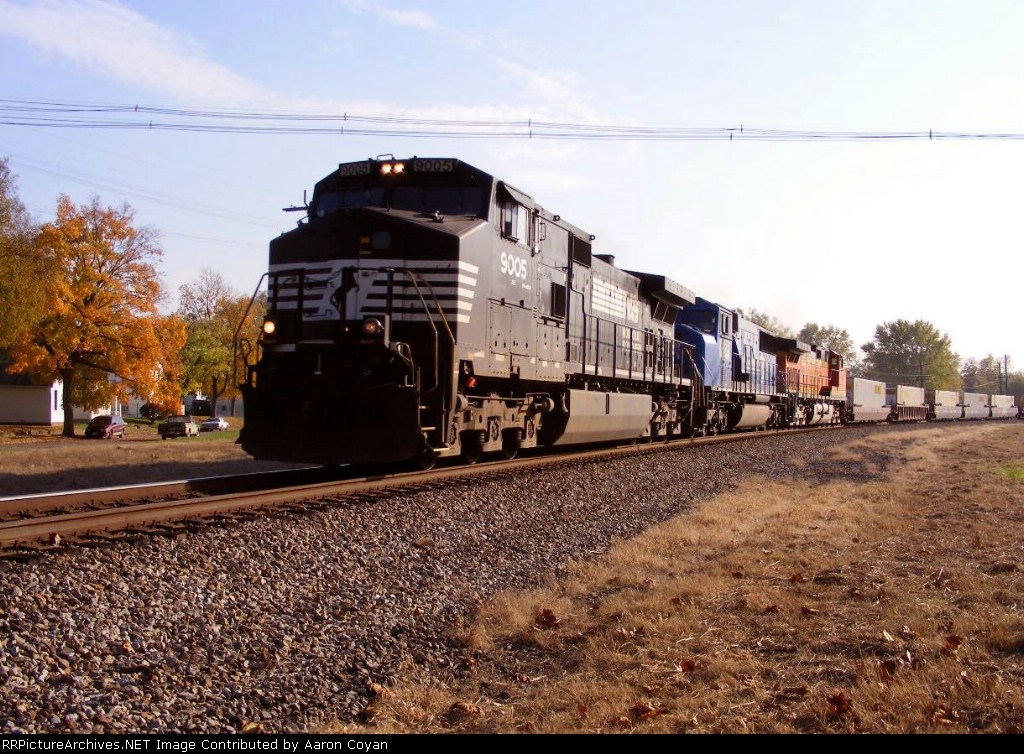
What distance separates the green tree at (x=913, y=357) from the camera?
132 metres

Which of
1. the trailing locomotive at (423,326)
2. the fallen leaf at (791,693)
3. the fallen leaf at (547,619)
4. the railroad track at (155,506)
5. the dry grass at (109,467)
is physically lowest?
the fallen leaf at (547,619)

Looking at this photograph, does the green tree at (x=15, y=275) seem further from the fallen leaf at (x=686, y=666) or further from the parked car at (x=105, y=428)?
the fallen leaf at (x=686, y=666)

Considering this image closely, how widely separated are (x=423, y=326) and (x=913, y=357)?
143m

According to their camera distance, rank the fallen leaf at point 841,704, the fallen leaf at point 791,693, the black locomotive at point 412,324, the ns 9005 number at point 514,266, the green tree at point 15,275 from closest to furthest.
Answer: the fallen leaf at point 841,704
the fallen leaf at point 791,693
the black locomotive at point 412,324
the ns 9005 number at point 514,266
the green tree at point 15,275

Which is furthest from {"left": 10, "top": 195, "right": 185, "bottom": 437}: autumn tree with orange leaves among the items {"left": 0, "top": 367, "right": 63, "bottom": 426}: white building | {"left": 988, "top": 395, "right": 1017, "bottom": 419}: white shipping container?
{"left": 988, "top": 395, "right": 1017, "bottom": 419}: white shipping container

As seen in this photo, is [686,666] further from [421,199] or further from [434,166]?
[434,166]

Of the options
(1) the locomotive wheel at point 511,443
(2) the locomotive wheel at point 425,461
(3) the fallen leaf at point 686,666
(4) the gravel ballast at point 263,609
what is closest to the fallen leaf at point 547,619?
(4) the gravel ballast at point 263,609

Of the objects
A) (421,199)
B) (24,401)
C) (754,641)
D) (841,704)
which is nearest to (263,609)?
(754,641)

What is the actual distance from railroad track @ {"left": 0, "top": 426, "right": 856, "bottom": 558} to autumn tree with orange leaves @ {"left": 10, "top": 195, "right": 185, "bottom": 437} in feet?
97.1

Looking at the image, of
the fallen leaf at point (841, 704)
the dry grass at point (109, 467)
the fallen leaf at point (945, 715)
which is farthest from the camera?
the dry grass at point (109, 467)

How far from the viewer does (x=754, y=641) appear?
4.62m

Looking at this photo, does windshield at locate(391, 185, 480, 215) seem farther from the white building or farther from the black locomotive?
the white building

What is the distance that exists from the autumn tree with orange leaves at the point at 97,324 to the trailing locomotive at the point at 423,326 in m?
28.5
